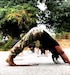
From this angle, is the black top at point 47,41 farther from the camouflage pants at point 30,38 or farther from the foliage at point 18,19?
the foliage at point 18,19

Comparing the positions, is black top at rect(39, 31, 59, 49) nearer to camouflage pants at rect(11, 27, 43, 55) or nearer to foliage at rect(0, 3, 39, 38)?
camouflage pants at rect(11, 27, 43, 55)

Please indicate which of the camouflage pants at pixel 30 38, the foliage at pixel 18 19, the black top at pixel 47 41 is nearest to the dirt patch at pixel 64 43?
the foliage at pixel 18 19

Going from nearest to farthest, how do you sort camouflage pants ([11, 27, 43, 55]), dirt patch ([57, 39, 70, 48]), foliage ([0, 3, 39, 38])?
camouflage pants ([11, 27, 43, 55]) < foliage ([0, 3, 39, 38]) < dirt patch ([57, 39, 70, 48])

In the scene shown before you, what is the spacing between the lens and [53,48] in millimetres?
5207

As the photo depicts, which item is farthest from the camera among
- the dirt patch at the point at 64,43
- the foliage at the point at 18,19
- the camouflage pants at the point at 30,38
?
the dirt patch at the point at 64,43

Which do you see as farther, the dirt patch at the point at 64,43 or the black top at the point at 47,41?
the dirt patch at the point at 64,43

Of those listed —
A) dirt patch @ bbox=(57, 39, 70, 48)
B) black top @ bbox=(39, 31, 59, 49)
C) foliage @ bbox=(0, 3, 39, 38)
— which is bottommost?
dirt patch @ bbox=(57, 39, 70, 48)

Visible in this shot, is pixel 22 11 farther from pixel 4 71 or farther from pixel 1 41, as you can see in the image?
pixel 4 71

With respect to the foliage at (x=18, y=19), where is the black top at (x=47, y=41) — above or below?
above

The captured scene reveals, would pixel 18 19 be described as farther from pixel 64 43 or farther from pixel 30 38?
pixel 30 38

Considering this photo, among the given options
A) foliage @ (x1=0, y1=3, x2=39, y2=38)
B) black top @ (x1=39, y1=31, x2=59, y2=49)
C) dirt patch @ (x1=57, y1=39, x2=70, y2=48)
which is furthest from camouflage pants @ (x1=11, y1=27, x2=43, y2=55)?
dirt patch @ (x1=57, y1=39, x2=70, y2=48)

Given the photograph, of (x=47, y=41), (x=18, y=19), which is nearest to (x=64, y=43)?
(x=18, y=19)

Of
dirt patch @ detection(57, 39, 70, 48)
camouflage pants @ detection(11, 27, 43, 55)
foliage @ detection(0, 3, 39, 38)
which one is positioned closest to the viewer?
camouflage pants @ detection(11, 27, 43, 55)

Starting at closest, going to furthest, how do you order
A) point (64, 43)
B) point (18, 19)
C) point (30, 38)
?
1. point (30, 38)
2. point (18, 19)
3. point (64, 43)
